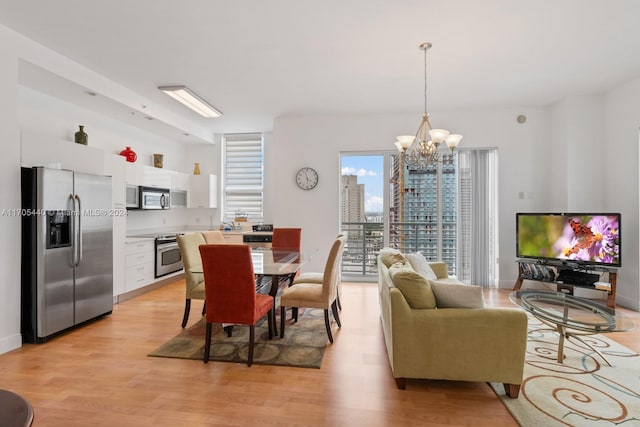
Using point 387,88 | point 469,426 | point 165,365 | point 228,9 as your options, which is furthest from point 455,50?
point 165,365

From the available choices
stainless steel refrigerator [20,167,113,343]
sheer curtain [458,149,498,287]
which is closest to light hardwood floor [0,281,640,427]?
stainless steel refrigerator [20,167,113,343]

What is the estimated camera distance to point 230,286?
8.53 ft

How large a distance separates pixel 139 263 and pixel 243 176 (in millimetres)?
2675

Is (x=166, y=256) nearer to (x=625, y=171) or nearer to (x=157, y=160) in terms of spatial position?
(x=157, y=160)

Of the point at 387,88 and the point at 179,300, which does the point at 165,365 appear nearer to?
the point at 179,300

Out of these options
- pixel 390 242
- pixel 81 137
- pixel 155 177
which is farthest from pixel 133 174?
pixel 390 242

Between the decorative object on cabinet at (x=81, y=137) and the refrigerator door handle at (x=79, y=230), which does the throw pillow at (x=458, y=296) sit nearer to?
the refrigerator door handle at (x=79, y=230)

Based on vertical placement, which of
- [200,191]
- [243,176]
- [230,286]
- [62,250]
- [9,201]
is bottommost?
[230,286]

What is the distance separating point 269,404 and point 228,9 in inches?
115

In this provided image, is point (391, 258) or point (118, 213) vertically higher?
point (118, 213)

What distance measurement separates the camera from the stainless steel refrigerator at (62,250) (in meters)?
3.01

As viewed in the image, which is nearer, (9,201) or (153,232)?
(9,201)

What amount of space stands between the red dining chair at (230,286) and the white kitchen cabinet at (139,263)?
7.81 feet

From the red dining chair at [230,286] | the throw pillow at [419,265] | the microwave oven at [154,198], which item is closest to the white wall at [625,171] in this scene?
the throw pillow at [419,265]
